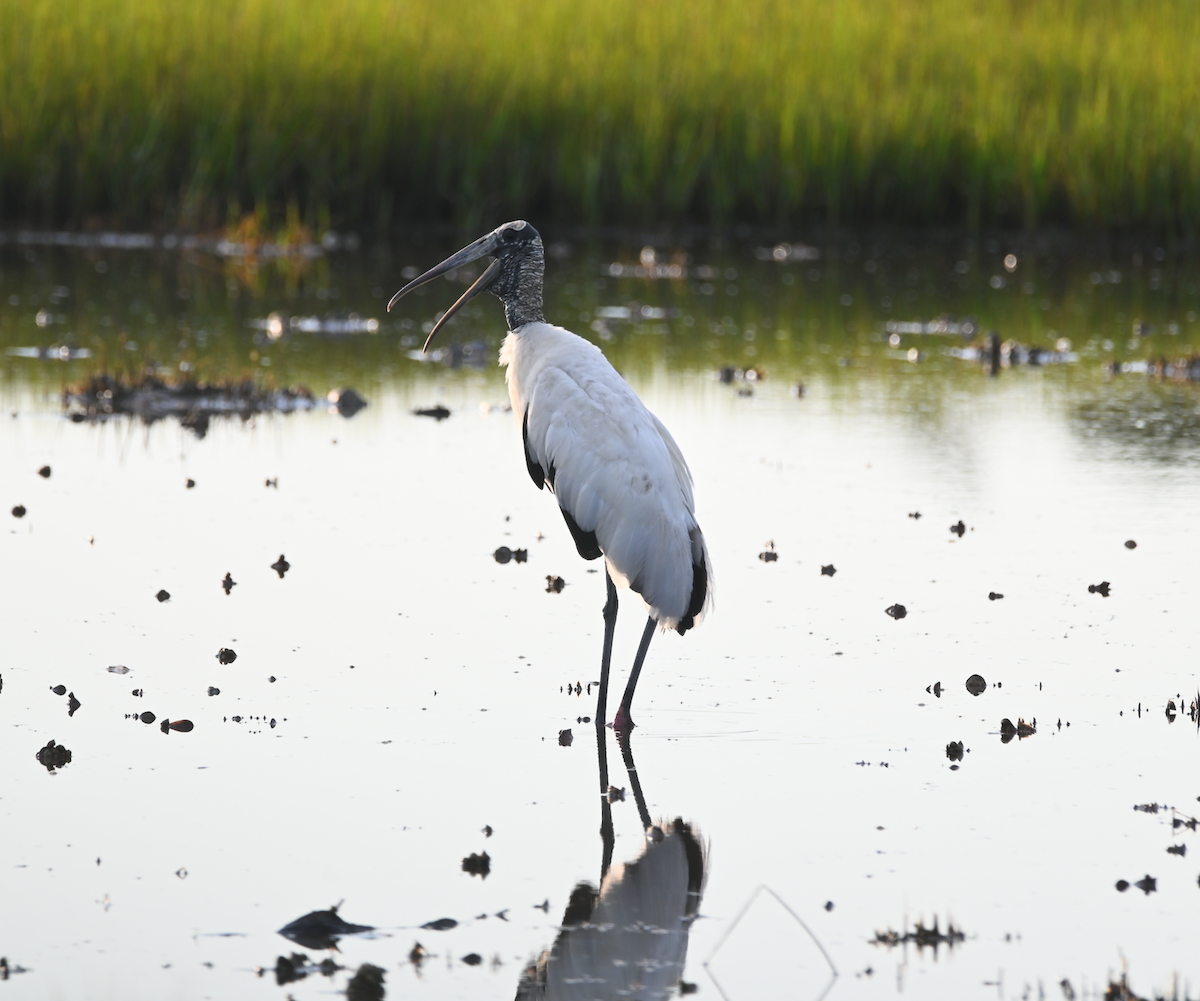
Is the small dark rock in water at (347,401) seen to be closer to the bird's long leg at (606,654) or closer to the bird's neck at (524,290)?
the bird's neck at (524,290)

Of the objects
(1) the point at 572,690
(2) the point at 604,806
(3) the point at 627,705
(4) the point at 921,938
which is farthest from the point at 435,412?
(4) the point at 921,938

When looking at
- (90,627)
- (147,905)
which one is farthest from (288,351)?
(147,905)

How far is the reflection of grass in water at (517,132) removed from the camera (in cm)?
1827

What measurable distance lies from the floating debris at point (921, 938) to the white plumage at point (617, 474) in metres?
1.65

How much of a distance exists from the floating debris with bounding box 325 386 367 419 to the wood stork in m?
4.39

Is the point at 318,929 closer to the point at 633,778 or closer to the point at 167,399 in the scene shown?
the point at 633,778

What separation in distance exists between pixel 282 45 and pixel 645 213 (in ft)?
14.0

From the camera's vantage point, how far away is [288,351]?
12539 mm

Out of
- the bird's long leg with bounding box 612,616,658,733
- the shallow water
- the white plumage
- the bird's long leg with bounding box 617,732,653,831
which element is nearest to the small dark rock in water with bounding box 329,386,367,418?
the shallow water

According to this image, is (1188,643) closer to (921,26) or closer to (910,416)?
(910,416)

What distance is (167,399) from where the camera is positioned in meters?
10.4

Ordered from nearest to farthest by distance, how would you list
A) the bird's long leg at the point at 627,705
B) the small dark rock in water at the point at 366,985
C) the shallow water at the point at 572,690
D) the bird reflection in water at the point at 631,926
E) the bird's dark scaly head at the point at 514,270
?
the small dark rock in water at the point at 366,985 < the bird reflection in water at the point at 631,926 < the shallow water at the point at 572,690 < the bird's long leg at the point at 627,705 < the bird's dark scaly head at the point at 514,270

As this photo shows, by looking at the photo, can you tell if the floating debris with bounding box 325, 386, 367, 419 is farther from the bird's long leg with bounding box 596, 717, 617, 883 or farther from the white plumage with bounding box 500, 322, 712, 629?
the bird's long leg with bounding box 596, 717, 617, 883

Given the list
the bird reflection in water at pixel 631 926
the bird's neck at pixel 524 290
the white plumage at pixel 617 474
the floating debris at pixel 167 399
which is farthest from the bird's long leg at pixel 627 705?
the floating debris at pixel 167 399
